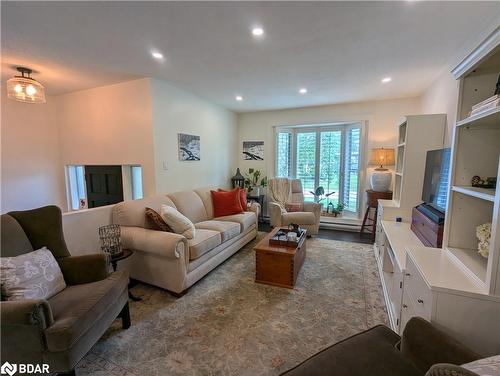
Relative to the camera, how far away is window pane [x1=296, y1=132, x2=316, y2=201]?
5.11m

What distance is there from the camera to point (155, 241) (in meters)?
2.27

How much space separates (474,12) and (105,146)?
441cm

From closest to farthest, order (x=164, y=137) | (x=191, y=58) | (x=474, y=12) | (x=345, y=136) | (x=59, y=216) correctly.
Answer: (x=474, y=12) → (x=59, y=216) → (x=191, y=58) → (x=164, y=137) → (x=345, y=136)

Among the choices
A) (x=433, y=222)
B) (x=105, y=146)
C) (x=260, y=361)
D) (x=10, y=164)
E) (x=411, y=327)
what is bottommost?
(x=260, y=361)

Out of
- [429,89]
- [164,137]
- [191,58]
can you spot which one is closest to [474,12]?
[429,89]

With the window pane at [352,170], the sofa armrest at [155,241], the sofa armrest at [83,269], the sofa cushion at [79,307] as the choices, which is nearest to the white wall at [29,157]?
the sofa armrest at [155,241]

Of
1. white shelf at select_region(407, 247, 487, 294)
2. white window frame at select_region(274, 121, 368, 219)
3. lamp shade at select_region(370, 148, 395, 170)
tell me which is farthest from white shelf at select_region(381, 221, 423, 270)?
white window frame at select_region(274, 121, 368, 219)

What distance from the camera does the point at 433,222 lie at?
77.4 inches

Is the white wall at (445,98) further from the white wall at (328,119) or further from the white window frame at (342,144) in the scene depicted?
the white window frame at (342,144)

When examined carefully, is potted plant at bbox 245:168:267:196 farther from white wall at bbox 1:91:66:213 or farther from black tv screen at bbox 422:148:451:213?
white wall at bbox 1:91:66:213

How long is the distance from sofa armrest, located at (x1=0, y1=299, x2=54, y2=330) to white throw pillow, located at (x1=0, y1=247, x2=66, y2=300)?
21 cm

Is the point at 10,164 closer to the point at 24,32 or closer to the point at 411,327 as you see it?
the point at 24,32

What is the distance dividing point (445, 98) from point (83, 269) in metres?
4.24

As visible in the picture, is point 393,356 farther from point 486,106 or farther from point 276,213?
point 276,213
